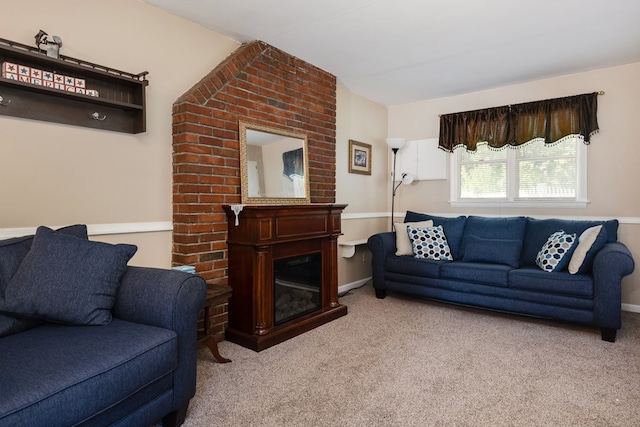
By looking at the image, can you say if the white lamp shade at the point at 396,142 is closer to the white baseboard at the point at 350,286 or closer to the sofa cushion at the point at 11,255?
the white baseboard at the point at 350,286

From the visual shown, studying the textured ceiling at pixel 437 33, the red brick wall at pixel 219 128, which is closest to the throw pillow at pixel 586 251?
the textured ceiling at pixel 437 33

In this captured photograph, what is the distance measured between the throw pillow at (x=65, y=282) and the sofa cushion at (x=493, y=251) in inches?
127

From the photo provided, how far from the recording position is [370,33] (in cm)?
299

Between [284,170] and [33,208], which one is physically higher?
[284,170]

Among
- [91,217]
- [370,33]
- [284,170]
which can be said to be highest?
[370,33]

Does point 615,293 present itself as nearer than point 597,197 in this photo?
Yes

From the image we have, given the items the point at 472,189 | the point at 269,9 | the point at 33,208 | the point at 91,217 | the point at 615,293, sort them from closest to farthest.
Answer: the point at 33,208, the point at 91,217, the point at 269,9, the point at 615,293, the point at 472,189

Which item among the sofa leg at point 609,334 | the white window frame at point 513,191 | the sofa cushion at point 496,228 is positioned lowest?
the sofa leg at point 609,334

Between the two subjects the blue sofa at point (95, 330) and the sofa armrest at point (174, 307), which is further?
the sofa armrest at point (174, 307)

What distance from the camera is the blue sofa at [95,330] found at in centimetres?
133

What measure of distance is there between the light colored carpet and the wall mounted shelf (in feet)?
5.50

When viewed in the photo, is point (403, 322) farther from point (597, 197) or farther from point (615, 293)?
point (597, 197)

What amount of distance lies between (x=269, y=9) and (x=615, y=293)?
3.29 meters

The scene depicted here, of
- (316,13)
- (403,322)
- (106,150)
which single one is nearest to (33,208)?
(106,150)
